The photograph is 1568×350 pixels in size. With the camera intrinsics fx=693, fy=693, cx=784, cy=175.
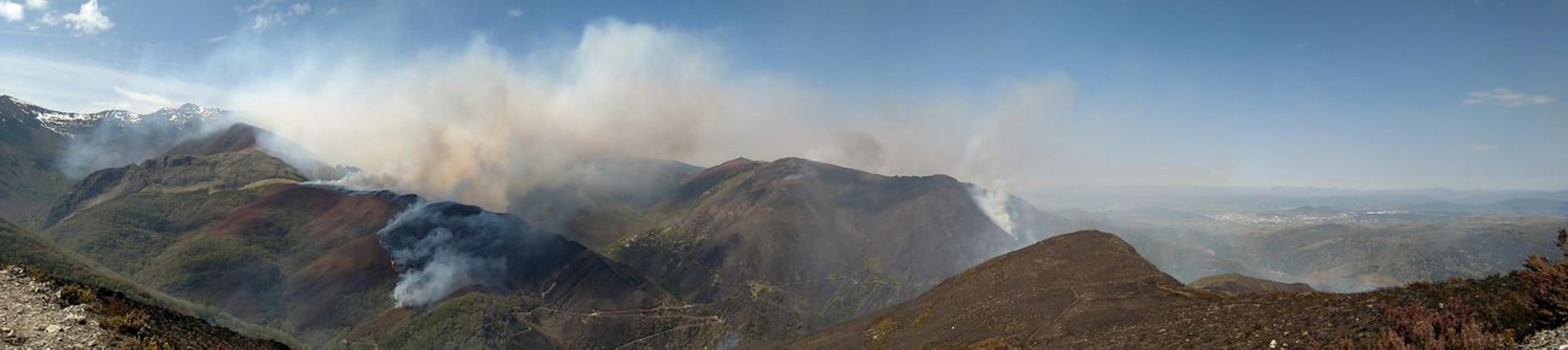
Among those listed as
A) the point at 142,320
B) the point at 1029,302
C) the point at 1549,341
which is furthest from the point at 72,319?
the point at 1029,302

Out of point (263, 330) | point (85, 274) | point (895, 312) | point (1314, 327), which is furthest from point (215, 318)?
point (1314, 327)

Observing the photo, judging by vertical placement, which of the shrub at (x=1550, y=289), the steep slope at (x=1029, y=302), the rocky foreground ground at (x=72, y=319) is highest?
the shrub at (x=1550, y=289)

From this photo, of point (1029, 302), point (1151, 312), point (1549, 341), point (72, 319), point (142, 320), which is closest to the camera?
point (1549, 341)

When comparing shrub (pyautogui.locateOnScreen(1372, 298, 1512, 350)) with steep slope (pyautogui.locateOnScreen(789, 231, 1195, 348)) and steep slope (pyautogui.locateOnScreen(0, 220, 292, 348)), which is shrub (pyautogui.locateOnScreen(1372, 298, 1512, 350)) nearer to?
steep slope (pyautogui.locateOnScreen(789, 231, 1195, 348))

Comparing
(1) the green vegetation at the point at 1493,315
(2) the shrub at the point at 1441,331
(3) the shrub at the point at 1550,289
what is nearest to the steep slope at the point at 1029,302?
(1) the green vegetation at the point at 1493,315

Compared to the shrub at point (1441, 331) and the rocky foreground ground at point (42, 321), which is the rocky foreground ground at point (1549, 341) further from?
the rocky foreground ground at point (42, 321)

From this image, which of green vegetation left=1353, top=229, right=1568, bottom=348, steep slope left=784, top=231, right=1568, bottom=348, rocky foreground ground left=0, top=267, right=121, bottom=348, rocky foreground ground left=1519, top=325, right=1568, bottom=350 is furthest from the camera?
rocky foreground ground left=0, top=267, right=121, bottom=348

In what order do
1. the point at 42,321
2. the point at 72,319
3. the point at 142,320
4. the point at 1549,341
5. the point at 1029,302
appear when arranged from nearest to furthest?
1. the point at 1549,341
2. the point at 42,321
3. the point at 72,319
4. the point at 142,320
5. the point at 1029,302

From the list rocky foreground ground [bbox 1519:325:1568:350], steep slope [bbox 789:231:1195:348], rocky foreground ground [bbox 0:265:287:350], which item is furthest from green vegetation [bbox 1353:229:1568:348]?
rocky foreground ground [bbox 0:265:287:350]

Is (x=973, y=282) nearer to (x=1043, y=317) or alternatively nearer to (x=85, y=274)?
(x=1043, y=317)

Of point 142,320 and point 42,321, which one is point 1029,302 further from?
point 42,321

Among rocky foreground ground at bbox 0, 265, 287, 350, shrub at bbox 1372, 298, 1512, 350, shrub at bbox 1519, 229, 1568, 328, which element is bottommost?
rocky foreground ground at bbox 0, 265, 287, 350
